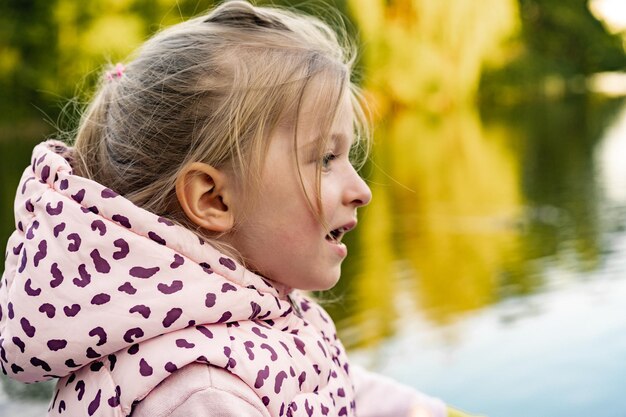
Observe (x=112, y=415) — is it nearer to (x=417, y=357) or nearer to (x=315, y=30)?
(x=315, y=30)

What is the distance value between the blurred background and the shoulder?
0.70 m

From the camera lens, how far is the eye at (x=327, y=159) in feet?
3.60

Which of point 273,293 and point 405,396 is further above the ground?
point 273,293

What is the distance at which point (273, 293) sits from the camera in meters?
→ 1.07

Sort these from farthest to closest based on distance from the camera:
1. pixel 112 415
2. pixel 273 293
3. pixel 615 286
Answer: pixel 615 286 → pixel 273 293 → pixel 112 415

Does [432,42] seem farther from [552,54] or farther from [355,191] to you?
[355,191]

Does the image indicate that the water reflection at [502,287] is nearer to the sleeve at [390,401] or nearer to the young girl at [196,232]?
the sleeve at [390,401]

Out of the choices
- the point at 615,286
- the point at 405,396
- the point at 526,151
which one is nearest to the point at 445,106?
the point at 526,151

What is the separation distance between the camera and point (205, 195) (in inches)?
42.1

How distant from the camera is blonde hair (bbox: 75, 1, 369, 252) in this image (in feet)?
3.46

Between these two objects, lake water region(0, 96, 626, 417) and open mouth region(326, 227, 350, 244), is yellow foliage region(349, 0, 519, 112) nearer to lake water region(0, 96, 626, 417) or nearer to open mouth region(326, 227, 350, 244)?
lake water region(0, 96, 626, 417)

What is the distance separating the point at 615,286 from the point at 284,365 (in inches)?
108

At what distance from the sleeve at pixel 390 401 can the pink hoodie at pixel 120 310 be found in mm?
378

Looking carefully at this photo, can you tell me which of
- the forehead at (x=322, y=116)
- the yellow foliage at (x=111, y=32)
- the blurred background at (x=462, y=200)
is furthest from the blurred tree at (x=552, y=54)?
the forehead at (x=322, y=116)
